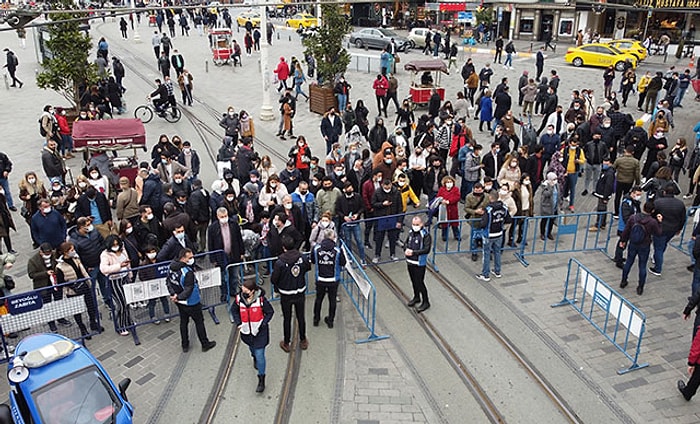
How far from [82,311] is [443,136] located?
9.36 meters

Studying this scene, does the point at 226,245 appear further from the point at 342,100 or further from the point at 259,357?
the point at 342,100

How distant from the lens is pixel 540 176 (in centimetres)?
1402

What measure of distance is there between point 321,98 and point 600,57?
17344mm

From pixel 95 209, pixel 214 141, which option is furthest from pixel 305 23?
pixel 95 209

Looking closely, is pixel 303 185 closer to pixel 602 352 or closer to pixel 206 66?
pixel 602 352

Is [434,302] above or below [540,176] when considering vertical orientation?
below

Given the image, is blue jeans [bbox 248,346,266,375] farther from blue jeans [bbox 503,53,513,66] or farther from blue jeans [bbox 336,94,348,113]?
blue jeans [bbox 503,53,513,66]

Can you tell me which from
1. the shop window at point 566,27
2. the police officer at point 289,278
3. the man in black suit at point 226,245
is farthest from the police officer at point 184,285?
the shop window at point 566,27

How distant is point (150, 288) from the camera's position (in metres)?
9.20

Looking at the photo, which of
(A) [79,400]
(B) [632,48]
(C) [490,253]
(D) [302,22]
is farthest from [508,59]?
(A) [79,400]

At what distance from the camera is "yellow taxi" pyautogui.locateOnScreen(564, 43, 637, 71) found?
31.0 m

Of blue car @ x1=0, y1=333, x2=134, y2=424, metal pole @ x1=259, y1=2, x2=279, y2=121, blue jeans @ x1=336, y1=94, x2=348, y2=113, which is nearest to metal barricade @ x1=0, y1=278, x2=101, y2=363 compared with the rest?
blue car @ x1=0, y1=333, x2=134, y2=424

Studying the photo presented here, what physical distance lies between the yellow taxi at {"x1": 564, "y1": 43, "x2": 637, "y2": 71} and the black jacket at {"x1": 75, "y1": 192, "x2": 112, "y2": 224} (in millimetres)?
27304

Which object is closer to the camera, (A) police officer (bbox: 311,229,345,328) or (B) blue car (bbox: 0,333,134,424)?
(B) blue car (bbox: 0,333,134,424)
